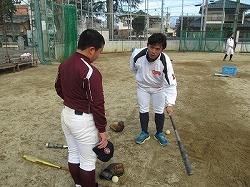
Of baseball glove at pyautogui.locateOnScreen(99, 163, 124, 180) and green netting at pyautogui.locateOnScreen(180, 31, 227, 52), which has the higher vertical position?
green netting at pyautogui.locateOnScreen(180, 31, 227, 52)

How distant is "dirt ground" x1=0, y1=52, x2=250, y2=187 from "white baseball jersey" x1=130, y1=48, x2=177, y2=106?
36.7 inches

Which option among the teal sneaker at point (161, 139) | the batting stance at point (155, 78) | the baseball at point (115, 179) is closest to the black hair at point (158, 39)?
the batting stance at point (155, 78)

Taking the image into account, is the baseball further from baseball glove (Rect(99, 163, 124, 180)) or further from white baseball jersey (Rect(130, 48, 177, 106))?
white baseball jersey (Rect(130, 48, 177, 106))

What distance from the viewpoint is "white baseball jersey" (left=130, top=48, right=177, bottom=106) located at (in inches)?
131

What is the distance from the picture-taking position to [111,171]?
2.94m

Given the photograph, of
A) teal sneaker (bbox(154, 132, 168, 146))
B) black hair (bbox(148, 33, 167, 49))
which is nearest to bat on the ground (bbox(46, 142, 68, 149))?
teal sneaker (bbox(154, 132, 168, 146))

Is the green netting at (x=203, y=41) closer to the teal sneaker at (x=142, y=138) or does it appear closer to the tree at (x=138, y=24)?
the tree at (x=138, y=24)

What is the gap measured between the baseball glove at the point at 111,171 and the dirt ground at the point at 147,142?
0.07m

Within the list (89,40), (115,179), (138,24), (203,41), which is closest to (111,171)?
(115,179)

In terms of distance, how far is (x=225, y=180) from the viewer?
9.68 ft

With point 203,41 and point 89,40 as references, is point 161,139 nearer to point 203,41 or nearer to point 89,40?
point 89,40

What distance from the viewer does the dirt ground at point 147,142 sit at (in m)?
2.97

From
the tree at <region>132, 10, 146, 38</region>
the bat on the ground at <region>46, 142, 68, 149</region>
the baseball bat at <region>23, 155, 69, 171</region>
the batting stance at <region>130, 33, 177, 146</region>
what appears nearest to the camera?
the baseball bat at <region>23, 155, 69, 171</region>

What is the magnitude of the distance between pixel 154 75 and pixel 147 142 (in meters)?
1.16
